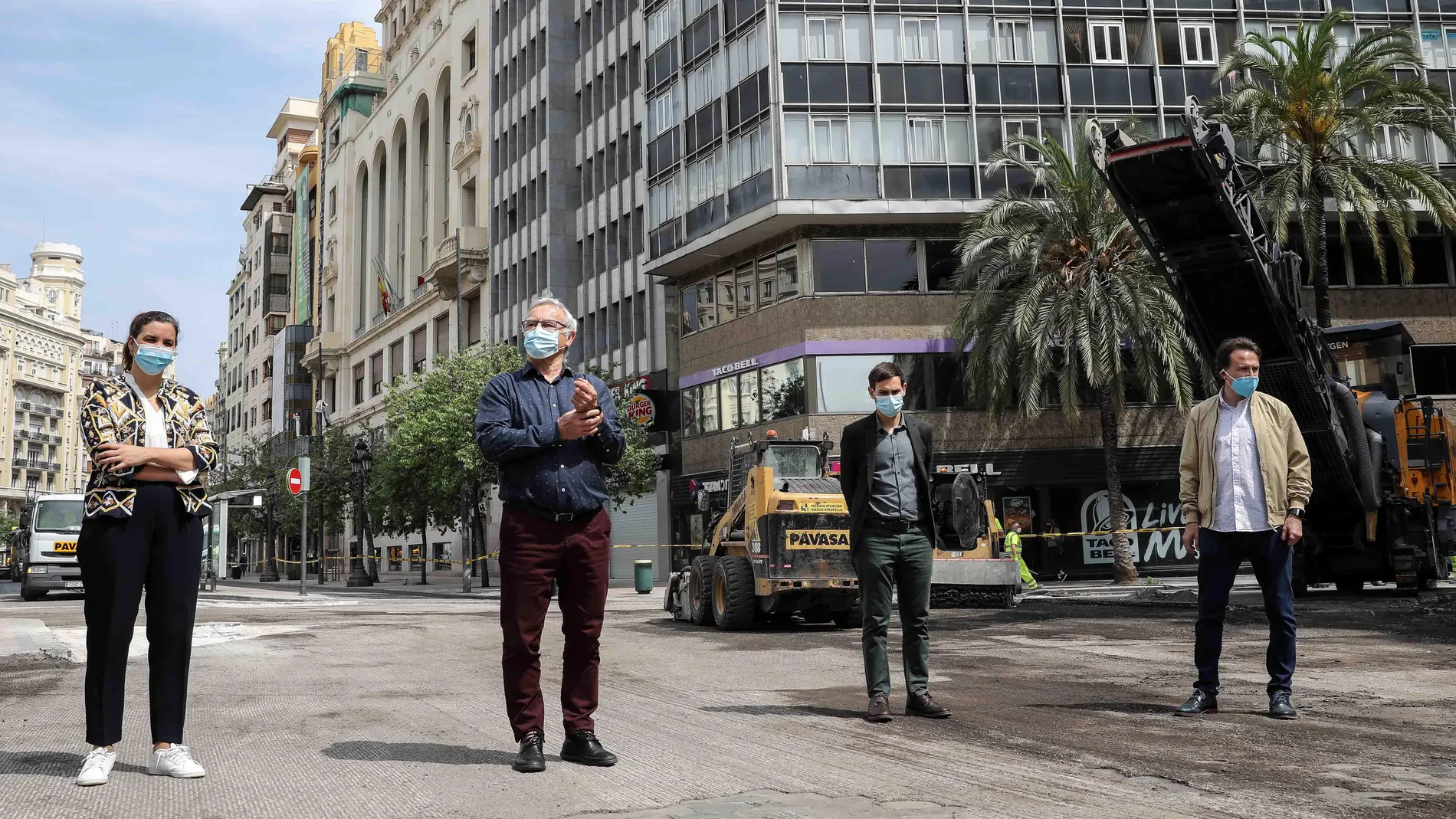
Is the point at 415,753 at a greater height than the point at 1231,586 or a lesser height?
lesser

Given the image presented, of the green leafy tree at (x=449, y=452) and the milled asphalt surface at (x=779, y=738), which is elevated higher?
the green leafy tree at (x=449, y=452)

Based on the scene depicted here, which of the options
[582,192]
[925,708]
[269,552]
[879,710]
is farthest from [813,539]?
[269,552]

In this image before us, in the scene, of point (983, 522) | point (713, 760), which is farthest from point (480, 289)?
point (713, 760)

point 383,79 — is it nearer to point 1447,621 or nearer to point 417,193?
point 417,193

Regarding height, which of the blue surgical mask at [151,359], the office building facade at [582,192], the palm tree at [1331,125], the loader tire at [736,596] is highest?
the office building facade at [582,192]

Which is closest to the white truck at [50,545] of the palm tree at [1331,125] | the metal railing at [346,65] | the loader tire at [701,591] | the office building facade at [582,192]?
the office building facade at [582,192]

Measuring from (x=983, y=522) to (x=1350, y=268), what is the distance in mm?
24657

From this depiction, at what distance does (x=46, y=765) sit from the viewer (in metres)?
5.08

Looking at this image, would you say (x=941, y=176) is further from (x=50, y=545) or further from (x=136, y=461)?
(x=136, y=461)

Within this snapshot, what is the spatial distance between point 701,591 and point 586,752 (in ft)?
34.9

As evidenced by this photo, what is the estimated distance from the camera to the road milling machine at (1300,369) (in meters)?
12.3

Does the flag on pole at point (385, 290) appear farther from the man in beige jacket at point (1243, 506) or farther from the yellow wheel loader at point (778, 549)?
the man in beige jacket at point (1243, 506)

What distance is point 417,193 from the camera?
224 feet

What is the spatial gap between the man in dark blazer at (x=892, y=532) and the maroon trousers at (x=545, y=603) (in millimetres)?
1948
